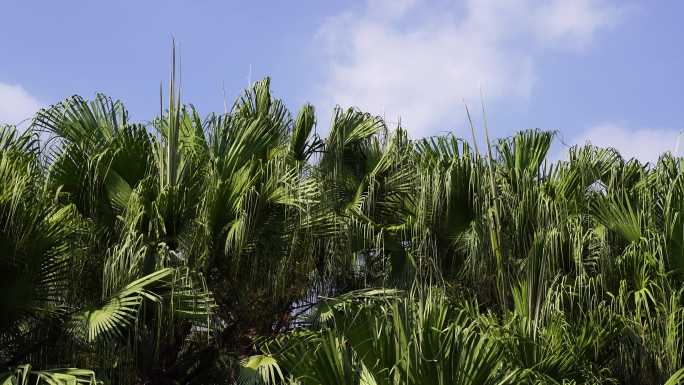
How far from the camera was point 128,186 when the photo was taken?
326 inches

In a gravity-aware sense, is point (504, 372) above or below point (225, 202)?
below

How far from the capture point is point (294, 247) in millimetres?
8570

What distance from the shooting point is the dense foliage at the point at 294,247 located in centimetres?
728

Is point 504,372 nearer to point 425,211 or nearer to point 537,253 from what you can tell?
point 537,253

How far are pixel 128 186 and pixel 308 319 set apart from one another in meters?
1.88

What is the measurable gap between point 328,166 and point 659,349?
379 centimetres

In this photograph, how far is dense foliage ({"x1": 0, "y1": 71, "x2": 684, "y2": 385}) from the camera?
287 inches

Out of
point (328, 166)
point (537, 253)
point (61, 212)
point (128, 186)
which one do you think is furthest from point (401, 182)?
point (61, 212)

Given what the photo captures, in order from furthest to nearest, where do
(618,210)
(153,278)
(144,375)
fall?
(618,210)
(144,375)
(153,278)

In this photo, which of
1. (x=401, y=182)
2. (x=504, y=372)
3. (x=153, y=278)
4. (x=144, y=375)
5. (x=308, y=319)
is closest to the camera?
(x=504, y=372)

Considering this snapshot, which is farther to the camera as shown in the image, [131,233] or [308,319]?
[308,319]

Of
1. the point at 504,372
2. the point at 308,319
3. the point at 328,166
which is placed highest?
the point at 328,166

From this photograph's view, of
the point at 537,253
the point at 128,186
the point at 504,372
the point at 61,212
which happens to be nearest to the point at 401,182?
the point at 537,253

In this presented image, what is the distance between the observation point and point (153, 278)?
7.25 meters
